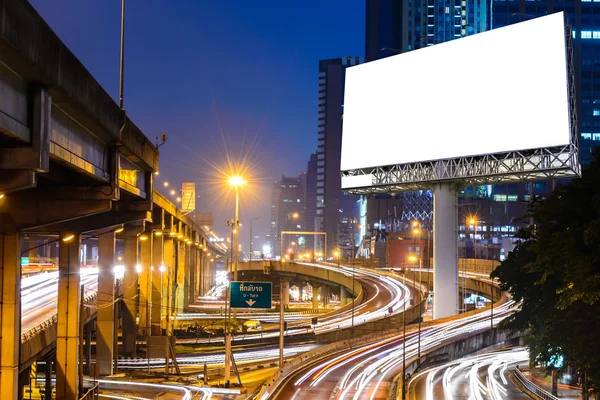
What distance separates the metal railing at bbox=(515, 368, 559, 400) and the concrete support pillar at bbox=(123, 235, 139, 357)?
113ft

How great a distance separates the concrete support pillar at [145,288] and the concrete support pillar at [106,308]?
16748 mm

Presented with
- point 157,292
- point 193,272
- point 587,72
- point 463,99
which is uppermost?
point 587,72

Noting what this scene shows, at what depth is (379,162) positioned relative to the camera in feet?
266

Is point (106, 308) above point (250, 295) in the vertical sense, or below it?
below

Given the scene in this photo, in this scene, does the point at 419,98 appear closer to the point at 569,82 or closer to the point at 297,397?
the point at 569,82

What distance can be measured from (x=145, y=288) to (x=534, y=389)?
133 feet

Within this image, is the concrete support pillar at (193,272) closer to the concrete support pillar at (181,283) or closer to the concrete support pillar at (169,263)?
the concrete support pillar at (181,283)

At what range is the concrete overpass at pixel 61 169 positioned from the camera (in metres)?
15.9

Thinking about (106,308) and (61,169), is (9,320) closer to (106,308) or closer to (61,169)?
(61,169)

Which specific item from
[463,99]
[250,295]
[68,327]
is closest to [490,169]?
[463,99]

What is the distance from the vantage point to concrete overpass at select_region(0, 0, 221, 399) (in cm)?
1592

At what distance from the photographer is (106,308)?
53.3 meters

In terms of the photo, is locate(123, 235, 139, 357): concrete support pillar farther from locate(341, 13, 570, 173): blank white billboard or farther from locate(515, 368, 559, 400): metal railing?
locate(515, 368, 559, 400): metal railing

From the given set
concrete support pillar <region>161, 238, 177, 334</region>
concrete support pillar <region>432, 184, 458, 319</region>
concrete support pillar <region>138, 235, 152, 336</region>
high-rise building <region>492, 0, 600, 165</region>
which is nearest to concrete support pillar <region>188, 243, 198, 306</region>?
concrete support pillar <region>161, 238, 177, 334</region>
